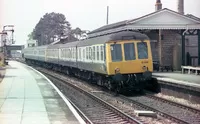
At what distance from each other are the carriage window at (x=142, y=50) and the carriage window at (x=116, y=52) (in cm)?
86

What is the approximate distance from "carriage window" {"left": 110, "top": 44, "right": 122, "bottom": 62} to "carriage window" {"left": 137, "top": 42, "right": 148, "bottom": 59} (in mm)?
859

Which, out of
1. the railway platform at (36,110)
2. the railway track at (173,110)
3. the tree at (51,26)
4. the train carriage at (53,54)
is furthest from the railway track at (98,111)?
the tree at (51,26)

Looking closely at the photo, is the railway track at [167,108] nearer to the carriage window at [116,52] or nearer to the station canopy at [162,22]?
the carriage window at [116,52]

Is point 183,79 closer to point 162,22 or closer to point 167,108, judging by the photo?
point 167,108

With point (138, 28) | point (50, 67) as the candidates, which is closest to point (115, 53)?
point (138, 28)

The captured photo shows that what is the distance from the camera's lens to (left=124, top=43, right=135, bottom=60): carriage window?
1750cm

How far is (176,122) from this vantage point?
10.5m

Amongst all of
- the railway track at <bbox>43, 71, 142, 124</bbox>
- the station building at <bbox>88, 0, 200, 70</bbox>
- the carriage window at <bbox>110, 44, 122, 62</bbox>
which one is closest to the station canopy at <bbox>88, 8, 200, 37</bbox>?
the station building at <bbox>88, 0, 200, 70</bbox>

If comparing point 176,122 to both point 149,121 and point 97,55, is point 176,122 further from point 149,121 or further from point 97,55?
point 97,55

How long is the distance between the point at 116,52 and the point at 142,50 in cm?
120

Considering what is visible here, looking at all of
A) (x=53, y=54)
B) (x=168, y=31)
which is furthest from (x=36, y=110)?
(x=53, y=54)

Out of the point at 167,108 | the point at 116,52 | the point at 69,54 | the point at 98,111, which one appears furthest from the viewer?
the point at 69,54

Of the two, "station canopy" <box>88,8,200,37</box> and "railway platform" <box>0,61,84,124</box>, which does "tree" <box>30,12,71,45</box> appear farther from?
"railway platform" <box>0,61,84,124</box>

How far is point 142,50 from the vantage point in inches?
699
